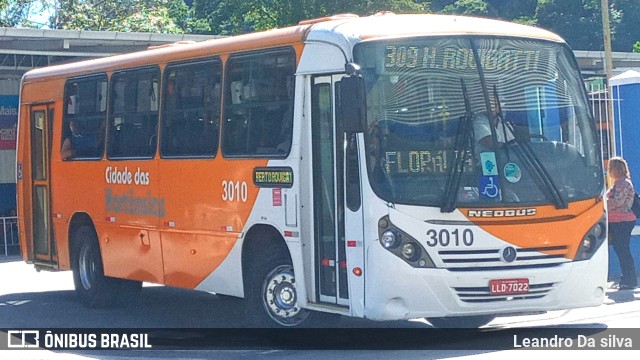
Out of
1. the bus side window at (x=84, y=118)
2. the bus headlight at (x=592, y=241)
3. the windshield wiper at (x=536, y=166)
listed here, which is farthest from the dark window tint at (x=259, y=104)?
the bus side window at (x=84, y=118)

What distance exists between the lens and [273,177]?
11797mm

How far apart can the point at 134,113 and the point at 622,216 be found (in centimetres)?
640

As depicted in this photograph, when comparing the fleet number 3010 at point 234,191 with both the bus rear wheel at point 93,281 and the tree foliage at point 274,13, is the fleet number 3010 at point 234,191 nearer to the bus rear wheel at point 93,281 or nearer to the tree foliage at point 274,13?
the bus rear wheel at point 93,281

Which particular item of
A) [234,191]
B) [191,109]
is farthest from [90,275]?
[234,191]

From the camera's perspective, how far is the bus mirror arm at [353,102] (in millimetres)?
10438

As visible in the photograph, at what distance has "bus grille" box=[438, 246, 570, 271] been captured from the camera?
1048 centimetres

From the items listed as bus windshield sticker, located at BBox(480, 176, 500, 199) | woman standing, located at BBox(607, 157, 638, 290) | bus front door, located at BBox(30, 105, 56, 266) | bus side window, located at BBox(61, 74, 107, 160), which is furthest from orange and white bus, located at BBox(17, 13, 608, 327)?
bus front door, located at BBox(30, 105, 56, 266)

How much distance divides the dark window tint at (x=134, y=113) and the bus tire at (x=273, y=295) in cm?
276

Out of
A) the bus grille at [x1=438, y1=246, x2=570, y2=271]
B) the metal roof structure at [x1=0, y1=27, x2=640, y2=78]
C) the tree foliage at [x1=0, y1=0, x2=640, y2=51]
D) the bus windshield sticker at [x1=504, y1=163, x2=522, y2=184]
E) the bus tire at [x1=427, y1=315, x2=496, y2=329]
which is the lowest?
the bus tire at [x1=427, y1=315, x2=496, y2=329]

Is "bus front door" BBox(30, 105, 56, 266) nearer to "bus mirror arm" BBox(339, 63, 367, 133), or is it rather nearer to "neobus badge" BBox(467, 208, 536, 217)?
"bus mirror arm" BBox(339, 63, 367, 133)

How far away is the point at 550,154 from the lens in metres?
11.0

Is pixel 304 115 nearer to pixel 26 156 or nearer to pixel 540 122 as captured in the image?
pixel 540 122

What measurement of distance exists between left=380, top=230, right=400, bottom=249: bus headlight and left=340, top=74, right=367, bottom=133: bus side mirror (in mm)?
960

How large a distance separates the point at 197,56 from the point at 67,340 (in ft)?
11.5
